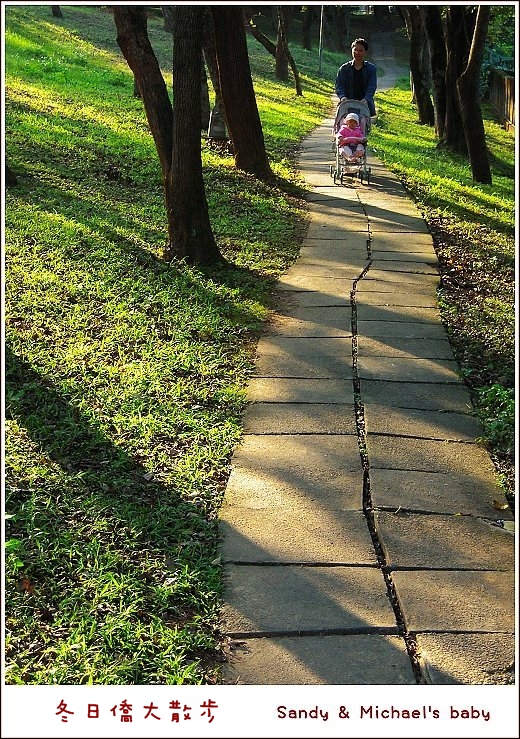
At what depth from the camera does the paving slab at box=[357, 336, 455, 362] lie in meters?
5.85

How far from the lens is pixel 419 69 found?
777 inches

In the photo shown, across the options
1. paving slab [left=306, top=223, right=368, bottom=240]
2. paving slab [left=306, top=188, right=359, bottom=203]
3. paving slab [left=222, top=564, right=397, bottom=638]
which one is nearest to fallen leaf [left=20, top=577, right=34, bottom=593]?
paving slab [left=222, top=564, right=397, bottom=638]

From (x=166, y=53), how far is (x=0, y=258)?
22505 mm

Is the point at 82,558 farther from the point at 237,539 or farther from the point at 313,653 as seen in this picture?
the point at 313,653

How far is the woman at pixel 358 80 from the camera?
10.8 m

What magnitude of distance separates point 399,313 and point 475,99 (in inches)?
233

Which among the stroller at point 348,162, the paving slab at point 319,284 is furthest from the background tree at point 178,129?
the stroller at point 348,162

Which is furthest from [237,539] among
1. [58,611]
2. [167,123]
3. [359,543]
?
[167,123]

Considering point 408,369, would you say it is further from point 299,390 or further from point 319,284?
point 319,284

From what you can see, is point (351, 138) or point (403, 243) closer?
point (403, 243)

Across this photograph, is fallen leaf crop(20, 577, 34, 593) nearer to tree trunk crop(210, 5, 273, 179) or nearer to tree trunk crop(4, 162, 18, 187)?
tree trunk crop(4, 162, 18, 187)

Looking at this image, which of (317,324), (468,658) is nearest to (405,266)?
(317,324)

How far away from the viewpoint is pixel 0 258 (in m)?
3.36

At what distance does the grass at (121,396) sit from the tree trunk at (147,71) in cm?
94
